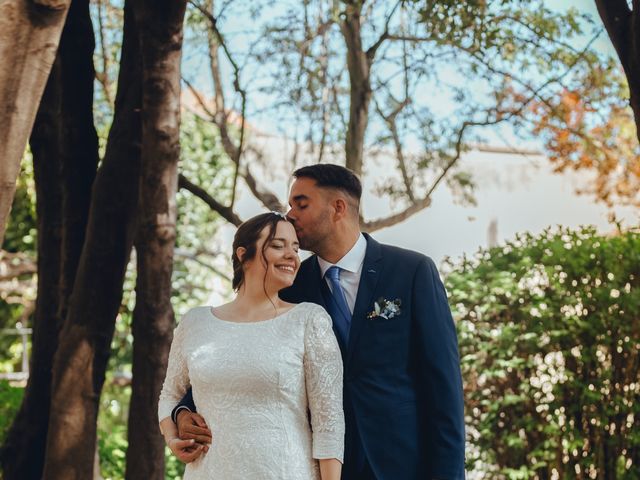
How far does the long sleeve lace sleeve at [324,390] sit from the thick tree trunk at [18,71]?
3.71 ft

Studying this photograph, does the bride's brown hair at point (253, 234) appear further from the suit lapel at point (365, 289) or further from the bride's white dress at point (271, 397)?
the suit lapel at point (365, 289)

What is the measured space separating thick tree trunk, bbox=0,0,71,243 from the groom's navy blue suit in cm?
99

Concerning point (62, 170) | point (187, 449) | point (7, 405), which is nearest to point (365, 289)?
point (187, 449)

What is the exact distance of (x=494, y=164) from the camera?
19.8m

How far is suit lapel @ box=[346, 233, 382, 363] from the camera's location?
360cm

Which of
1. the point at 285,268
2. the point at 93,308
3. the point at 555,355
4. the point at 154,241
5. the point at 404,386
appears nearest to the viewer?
the point at 285,268

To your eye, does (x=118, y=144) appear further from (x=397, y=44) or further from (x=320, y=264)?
(x=397, y=44)

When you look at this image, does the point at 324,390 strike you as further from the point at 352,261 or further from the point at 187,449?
the point at 352,261

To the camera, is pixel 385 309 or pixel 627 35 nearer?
pixel 385 309

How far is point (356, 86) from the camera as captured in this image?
9.50m

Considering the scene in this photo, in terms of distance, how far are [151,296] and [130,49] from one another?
1698 mm

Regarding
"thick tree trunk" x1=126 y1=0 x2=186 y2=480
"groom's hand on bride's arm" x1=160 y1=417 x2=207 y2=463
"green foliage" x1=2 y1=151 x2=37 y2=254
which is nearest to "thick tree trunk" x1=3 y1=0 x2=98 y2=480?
"thick tree trunk" x1=126 y1=0 x2=186 y2=480

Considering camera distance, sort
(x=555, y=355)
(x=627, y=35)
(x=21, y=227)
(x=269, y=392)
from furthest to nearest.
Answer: (x=21, y=227)
(x=555, y=355)
(x=627, y=35)
(x=269, y=392)

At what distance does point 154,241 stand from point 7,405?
3294 millimetres
